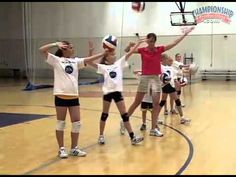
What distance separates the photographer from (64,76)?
596 centimetres

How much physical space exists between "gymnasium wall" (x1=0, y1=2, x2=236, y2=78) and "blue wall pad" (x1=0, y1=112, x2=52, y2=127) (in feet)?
40.3

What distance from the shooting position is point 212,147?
6.34 meters

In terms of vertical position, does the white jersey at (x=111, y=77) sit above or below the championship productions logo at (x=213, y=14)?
below

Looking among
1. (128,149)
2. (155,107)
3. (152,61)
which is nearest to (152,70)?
(152,61)

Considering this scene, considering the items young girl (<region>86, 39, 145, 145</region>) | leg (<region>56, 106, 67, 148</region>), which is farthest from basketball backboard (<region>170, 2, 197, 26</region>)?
leg (<region>56, 106, 67, 148</region>)

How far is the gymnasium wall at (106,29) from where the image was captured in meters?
23.4

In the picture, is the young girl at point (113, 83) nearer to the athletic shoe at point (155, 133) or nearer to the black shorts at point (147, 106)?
the athletic shoe at point (155, 133)

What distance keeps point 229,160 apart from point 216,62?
1856cm

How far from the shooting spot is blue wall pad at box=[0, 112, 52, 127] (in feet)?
30.2

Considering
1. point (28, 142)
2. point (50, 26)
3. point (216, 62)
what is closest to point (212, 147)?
point (28, 142)

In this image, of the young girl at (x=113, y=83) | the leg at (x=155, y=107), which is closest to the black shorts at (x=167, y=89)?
the leg at (x=155, y=107)

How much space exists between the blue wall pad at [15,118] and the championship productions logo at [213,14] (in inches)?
624

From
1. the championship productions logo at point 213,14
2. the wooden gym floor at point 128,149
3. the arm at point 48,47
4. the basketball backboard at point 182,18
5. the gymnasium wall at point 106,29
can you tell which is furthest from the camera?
the gymnasium wall at point 106,29

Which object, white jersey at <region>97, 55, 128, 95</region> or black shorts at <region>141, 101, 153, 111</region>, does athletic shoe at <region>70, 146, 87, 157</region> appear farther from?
black shorts at <region>141, 101, 153, 111</region>
